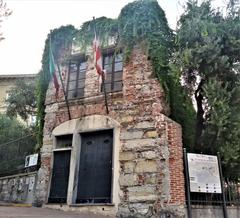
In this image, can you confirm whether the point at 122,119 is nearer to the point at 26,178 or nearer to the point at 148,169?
the point at 148,169

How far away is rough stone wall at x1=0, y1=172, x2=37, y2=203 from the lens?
1020 cm

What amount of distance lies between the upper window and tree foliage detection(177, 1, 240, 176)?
7.03ft

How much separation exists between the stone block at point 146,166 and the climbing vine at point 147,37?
5.20 ft

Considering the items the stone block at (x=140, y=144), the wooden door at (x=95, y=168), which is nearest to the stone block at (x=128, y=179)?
the wooden door at (x=95, y=168)

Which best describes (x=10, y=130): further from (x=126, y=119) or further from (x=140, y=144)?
(x=140, y=144)

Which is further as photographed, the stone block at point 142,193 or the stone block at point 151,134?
the stone block at point 151,134

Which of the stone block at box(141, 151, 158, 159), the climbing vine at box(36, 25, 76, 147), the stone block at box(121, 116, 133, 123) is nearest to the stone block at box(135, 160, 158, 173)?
the stone block at box(141, 151, 158, 159)

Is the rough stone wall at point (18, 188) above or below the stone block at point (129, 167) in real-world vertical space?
below

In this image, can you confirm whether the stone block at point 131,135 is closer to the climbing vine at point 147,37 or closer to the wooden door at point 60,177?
the climbing vine at point 147,37

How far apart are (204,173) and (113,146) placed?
107 inches

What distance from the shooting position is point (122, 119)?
908 cm

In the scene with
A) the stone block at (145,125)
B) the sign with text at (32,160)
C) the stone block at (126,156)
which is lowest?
the stone block at (126,156)

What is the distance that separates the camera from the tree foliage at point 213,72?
26.4 feet

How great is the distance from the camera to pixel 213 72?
852cm
